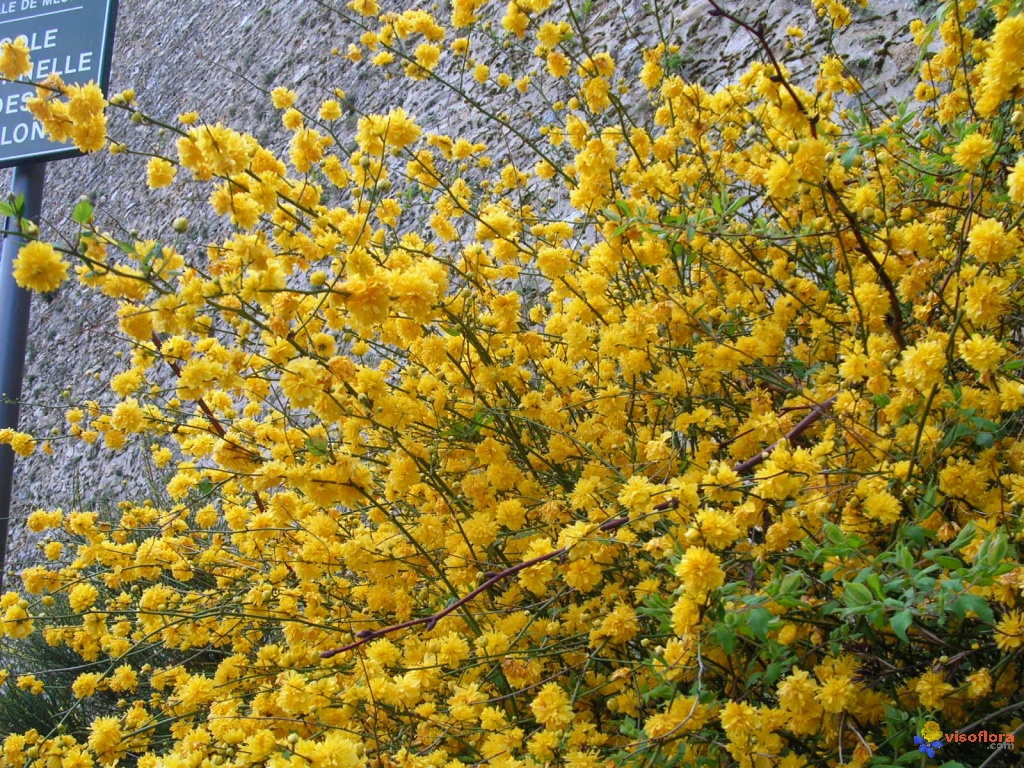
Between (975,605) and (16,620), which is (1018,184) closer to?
(975,605)

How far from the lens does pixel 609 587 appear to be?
1.53 m

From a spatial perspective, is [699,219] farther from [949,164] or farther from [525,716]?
[525,716]

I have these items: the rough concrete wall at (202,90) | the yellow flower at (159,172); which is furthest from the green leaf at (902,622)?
the rough concrete wall at (202,90)

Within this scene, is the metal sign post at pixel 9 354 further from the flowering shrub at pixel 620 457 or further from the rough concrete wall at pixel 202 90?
the flowering shrub at pixel 620 457

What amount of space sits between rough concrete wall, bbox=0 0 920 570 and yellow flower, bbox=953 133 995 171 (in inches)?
64.5

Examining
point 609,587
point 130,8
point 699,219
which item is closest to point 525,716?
point 609,587

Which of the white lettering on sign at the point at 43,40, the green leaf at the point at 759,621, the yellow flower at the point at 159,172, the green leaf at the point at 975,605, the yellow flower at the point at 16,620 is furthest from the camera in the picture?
the white lettering on sign at the point at 43,40

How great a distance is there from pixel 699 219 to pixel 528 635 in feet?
2.90

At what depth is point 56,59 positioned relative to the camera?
315 cm

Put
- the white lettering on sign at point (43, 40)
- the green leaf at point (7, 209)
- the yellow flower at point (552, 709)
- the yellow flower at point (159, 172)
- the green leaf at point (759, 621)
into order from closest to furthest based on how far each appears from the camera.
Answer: the green leaf at point (759, 621)
the green leaf at point (7, 209)
the yellow flower at point (552, 709)
the yellow flower at point (159, 172)
the white lettering on sign at point (43, 40)

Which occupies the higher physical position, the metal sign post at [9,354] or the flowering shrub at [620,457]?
the metal sign post at [9,354]

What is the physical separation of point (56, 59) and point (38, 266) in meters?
2.52

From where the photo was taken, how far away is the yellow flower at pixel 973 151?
1.35 meters

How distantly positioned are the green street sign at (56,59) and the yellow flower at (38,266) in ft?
7.38
